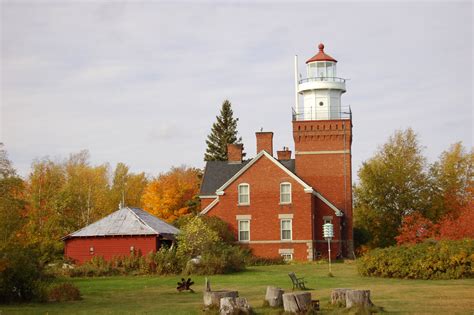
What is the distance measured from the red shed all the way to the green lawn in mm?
6078

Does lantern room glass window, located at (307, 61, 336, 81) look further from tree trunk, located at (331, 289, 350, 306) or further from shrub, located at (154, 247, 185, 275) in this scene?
tree trunk, located at (331, 289, 350, 306)

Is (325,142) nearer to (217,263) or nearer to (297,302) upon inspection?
(217,263)

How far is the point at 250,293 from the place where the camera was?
92.8 feet

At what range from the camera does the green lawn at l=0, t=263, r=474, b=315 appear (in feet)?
74.3

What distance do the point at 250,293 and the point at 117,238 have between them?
742 inches

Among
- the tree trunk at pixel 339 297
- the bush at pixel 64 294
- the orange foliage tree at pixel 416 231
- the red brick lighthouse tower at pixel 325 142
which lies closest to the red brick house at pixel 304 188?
the red brick lighthouse tower at pixel 325 142

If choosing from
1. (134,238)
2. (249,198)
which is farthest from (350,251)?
(134,238)

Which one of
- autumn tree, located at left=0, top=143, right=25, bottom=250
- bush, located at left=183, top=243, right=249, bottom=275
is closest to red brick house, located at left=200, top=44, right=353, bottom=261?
bush, located at left=183, top=243, right=249, bottom=275

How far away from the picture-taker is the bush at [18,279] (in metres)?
25.1

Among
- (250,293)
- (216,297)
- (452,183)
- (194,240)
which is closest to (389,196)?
(452,183)

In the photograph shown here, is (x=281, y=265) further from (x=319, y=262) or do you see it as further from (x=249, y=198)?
(x=249, y=198)

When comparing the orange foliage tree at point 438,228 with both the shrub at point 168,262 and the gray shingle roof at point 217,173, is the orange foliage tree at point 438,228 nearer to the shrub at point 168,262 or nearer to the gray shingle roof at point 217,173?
the gray shingle roof at point 217,173

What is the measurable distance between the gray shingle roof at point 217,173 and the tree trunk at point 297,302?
35.9 metres

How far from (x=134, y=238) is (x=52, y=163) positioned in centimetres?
4164
